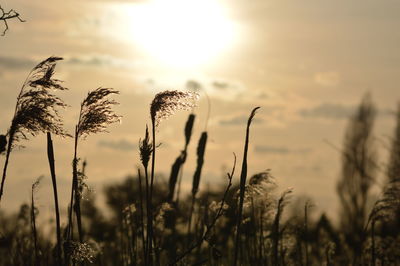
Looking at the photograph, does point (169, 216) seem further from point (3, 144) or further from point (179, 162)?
point (3, 144)

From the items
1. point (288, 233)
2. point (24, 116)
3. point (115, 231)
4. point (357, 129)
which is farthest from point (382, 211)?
point (357, 129)

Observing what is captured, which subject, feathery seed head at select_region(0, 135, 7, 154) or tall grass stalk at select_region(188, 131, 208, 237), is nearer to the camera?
feathery seed head at select_region(0, 135, 7, 154)

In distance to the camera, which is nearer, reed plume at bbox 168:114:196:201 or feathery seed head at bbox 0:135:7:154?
feathery seed head at bbox 0:135:7:154

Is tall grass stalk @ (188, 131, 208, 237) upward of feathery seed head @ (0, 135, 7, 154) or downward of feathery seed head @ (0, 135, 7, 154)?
upward

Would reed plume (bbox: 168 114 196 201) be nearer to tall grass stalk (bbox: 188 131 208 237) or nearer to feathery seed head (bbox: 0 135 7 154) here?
tall grass stalk (bbox: 188 131 208 237)

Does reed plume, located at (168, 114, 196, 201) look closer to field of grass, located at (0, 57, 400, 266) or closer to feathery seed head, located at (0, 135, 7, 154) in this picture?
field of grass, located at (0, 57, 400, 266)

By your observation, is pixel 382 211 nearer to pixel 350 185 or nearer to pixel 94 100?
pixel 94 100

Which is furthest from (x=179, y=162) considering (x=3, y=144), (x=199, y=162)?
(x=3, y=144)

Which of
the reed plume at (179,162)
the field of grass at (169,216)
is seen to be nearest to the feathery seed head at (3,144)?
the field of grass at (169,216)

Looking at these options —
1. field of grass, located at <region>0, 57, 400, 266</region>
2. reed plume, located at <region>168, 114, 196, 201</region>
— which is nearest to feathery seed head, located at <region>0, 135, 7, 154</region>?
field of grass, located at <region>0, 57, 400, 266</region>

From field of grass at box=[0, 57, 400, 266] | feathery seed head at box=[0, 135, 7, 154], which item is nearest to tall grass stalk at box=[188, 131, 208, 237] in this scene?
field of grass at box=[0, 57, 400, 266]

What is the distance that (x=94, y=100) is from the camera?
169 inches

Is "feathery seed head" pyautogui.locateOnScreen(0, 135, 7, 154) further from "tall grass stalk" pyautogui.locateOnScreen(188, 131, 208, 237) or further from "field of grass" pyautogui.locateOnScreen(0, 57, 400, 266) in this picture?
"tall grass stalk" pyautogui.locateOnScreen(188, 131, 208, 237)

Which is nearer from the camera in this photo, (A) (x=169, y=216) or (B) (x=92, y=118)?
(B) (x=92, y=118)
